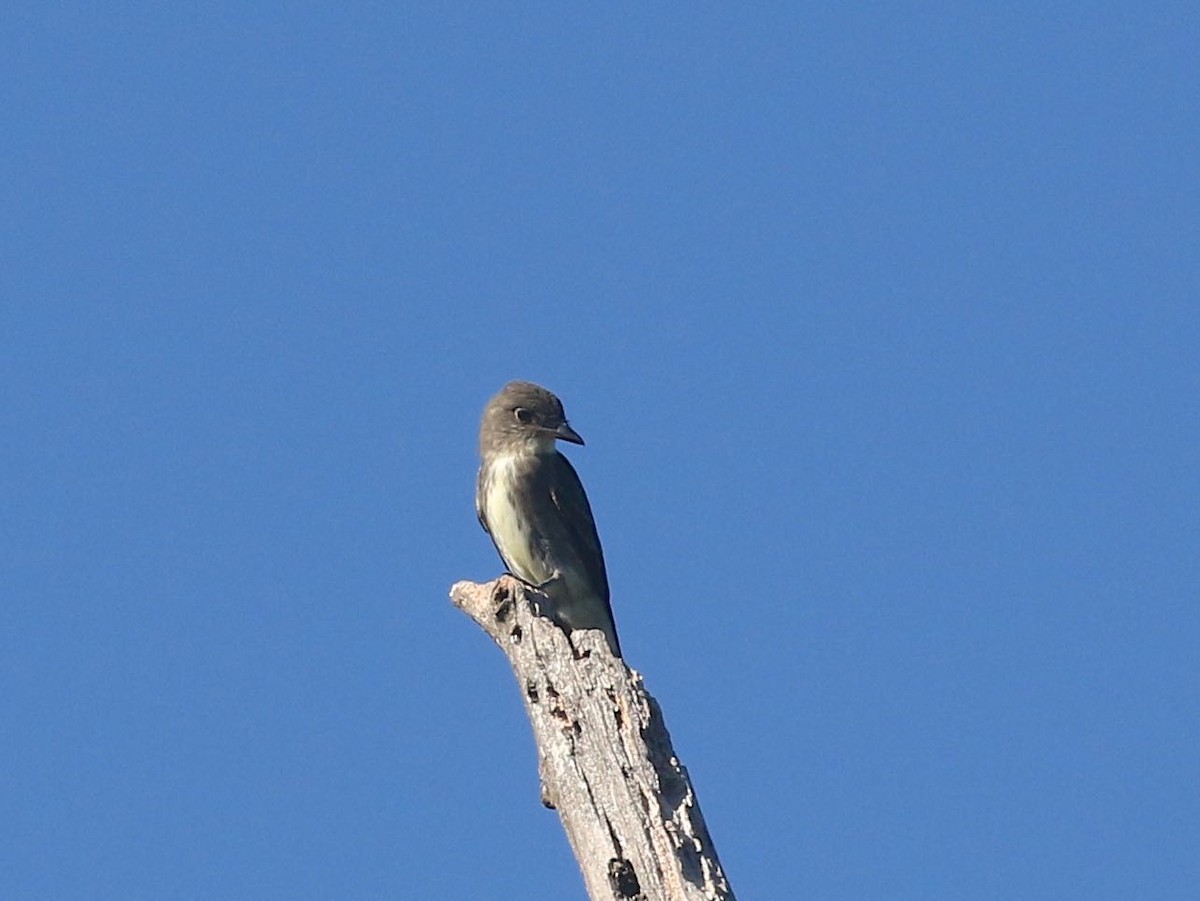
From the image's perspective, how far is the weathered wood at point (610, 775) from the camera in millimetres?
7949

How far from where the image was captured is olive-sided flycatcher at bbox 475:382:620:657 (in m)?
13.3

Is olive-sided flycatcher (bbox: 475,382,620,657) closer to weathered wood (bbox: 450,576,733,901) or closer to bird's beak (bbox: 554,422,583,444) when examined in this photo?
bird's beak (bbox: 554,422,583,444)

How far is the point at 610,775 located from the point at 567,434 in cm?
547

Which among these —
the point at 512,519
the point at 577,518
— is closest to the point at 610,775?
the point at 512,519

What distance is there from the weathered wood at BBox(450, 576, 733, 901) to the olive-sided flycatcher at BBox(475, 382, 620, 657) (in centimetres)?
406

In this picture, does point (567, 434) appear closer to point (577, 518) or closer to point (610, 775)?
point (577, 518)

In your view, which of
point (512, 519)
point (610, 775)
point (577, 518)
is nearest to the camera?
point (610, 775)

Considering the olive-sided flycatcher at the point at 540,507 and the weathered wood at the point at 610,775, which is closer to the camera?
the weathered wood at the point at 610,775

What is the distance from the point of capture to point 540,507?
13.4 m

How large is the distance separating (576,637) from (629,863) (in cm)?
125

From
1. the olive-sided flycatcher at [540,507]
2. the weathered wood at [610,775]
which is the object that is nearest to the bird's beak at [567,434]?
the olive-sided flycatcher at [540,507]

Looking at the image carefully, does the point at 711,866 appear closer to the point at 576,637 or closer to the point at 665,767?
the point at 665,767

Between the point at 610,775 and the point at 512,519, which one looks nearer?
the point at 610,775

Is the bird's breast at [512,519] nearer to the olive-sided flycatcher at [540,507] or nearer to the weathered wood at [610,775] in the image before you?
the olive-sided flycatcher at [540,507]
